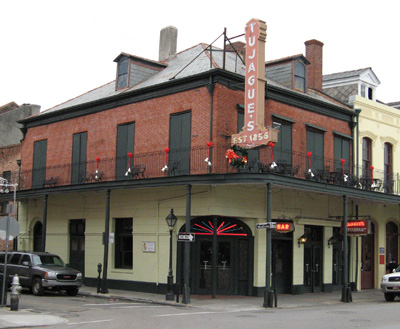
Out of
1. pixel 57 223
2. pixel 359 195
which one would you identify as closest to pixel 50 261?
pixel 57 223

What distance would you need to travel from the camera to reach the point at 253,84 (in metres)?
20.4

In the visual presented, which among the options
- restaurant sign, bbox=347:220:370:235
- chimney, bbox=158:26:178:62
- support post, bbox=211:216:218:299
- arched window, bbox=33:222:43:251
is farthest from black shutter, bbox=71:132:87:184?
restaurant sign, bbox=347:220:370:235

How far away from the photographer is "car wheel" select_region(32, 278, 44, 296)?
69.2ft

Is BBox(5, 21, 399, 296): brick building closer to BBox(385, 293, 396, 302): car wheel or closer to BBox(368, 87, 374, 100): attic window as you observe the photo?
BBox(385, 293, 396, 302): car wheel

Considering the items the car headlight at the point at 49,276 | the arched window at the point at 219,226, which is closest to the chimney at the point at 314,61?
the arched window at the point at 219,226

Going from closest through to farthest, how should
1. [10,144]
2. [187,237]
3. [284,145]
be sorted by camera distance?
[187,237]
[284,145]
[10,144]

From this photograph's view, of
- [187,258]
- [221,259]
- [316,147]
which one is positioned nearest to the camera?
[187,258]

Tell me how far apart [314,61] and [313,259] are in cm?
961

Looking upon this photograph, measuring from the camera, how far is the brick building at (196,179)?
21.6m

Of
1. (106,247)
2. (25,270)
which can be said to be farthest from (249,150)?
(25,270)

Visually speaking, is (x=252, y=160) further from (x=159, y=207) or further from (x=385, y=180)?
(x=385, y=180)

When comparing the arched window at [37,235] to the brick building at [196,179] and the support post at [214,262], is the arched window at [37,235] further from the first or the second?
the support post at [214,262]

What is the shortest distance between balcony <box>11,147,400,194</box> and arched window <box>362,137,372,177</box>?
195mm

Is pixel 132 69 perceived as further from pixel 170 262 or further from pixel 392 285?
pixel 392 285
